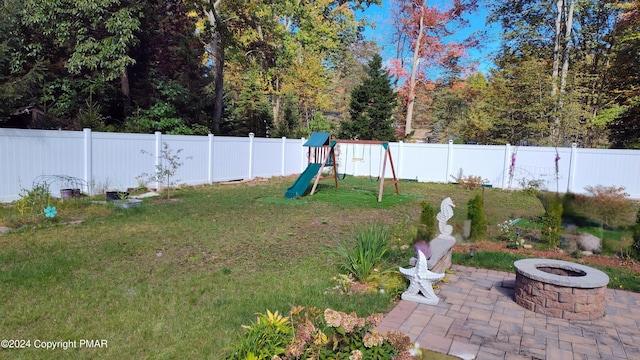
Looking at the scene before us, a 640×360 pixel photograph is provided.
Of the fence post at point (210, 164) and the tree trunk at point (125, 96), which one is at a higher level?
the tree trunk at point (125, 96)

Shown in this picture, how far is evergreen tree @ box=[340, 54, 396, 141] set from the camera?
69.2 ft

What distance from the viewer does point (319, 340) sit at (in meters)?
2.12

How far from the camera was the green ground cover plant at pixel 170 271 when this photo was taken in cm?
294

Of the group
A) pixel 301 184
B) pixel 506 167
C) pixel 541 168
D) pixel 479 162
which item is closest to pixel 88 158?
pixel 301 184

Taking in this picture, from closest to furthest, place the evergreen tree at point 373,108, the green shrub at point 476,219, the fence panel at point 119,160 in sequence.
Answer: the green shrub at point 476,219, the fence panel at point 119,160, the evergreen tree at point 373,108

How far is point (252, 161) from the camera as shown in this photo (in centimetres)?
1414

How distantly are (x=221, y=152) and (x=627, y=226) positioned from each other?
10.4 meters

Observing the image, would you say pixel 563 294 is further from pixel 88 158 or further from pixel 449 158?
pixel 449 158

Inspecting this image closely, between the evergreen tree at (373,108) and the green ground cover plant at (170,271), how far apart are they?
12.9 metres

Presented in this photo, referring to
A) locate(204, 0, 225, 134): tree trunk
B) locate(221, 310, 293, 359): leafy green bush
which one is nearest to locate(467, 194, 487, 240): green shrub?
locate(221, 310, 293, 359): leafy green bush

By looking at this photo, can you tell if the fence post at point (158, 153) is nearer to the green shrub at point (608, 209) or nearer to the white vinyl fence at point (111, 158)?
the white vinyl fence at point (111, 158)

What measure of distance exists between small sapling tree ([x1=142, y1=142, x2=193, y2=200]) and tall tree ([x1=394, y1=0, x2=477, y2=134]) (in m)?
14.3

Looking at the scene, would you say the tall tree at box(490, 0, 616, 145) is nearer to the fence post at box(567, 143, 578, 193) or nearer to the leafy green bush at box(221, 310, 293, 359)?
the fence post at box(567, 143, 578, 193)

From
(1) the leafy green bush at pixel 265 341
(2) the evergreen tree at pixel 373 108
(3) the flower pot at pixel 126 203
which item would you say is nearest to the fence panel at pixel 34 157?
(3) the flower pot at pixel 126 203
